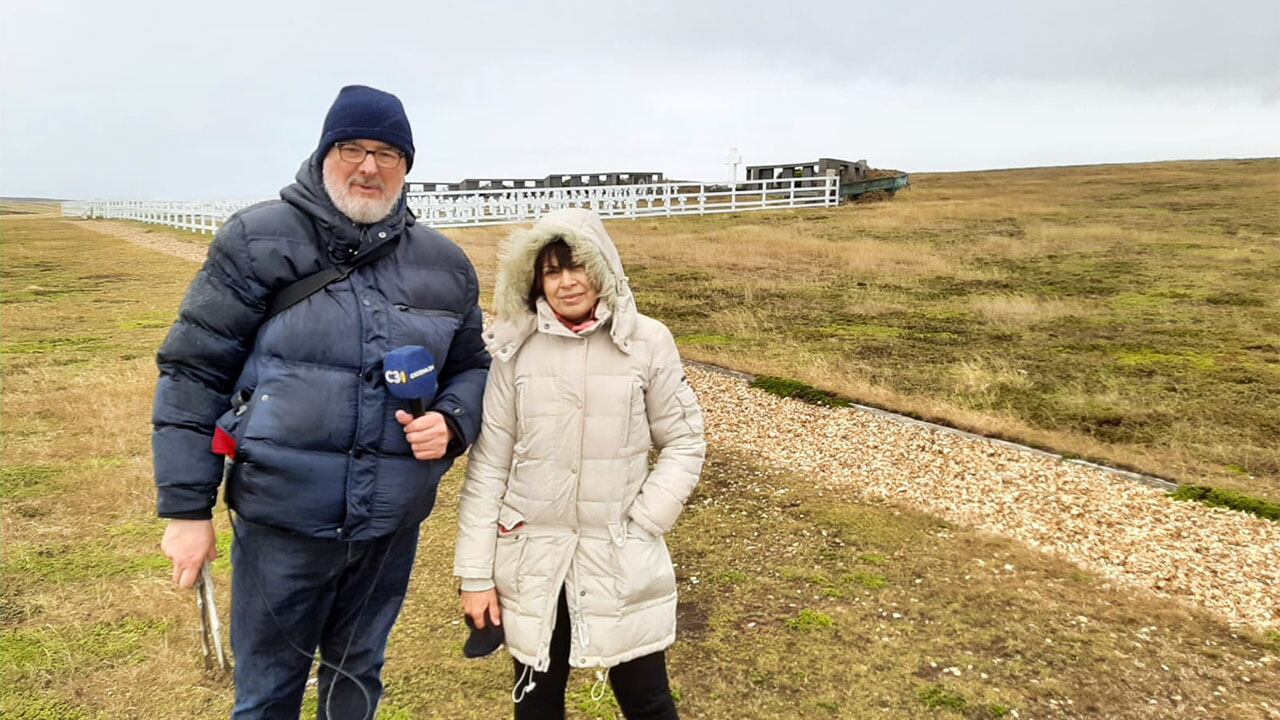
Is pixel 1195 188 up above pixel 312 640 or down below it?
above

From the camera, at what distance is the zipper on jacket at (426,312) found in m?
2.54

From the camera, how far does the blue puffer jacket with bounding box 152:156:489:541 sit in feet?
7.54

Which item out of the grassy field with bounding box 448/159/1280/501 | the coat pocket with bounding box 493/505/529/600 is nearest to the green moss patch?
the grassy field with bounding box 448/159/1280/501

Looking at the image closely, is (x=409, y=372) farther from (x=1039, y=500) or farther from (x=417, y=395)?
(x=1039, y=500)

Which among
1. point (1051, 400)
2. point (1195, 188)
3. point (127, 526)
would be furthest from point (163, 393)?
point (1195, 188)

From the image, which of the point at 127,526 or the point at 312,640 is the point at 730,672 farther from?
the point at 127,526

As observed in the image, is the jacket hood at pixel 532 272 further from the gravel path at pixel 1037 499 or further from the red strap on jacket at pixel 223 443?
the gravel path at pixel 1037 499

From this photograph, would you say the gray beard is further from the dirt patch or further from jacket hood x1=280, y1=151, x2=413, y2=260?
the dirt patch

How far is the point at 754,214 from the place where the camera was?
113 feet

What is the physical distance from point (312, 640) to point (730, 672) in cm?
223

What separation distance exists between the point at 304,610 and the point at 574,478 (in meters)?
0.99

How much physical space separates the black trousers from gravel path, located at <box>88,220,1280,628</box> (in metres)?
3.81

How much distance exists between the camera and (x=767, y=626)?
4.48m

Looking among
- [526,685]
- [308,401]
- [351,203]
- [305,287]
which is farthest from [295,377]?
[526,685]
